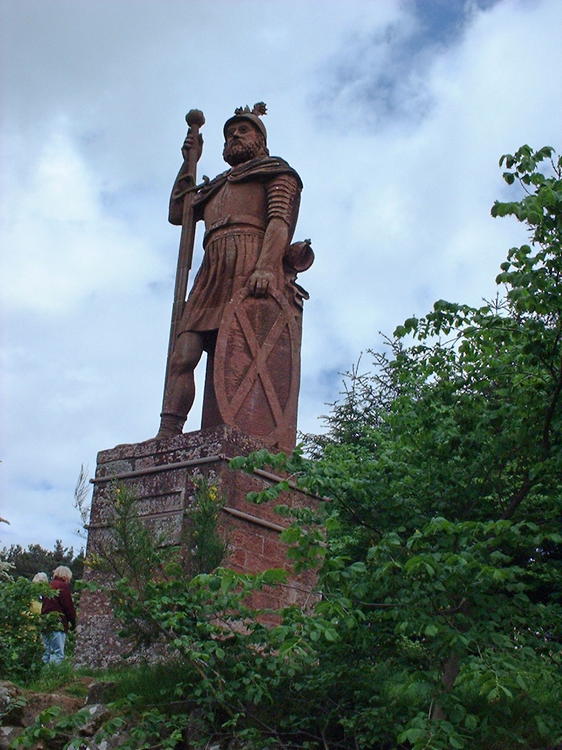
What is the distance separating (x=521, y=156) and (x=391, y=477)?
1.89m

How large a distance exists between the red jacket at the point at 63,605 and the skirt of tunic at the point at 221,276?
7.96ft

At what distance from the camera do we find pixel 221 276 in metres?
9.06

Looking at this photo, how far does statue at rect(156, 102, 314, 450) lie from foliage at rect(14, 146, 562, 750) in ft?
8.18

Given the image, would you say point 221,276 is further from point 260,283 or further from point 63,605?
point 63,605

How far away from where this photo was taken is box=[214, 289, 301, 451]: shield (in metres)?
8.45

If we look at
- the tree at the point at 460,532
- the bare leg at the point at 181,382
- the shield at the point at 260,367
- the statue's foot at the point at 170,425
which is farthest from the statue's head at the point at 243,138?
the tree at the point at 460,532

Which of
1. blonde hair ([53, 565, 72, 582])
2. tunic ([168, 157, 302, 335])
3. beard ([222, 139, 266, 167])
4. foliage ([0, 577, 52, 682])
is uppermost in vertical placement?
beard ([222, 139, 266, 167])

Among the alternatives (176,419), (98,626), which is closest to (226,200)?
(176,419)

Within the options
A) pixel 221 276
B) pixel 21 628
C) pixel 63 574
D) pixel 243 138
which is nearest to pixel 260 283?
pixel 221 276

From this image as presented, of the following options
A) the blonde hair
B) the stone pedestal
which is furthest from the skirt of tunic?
the blonde hair

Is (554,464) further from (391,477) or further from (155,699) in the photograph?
(155,699)

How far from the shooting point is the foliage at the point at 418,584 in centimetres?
495

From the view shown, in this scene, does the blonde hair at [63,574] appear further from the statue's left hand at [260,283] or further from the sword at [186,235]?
the statue's left hand at [260,283]

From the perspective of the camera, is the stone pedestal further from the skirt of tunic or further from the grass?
the skirt of tunic
